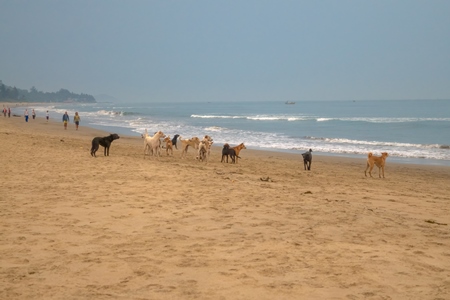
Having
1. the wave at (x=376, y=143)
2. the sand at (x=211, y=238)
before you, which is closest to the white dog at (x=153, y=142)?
the sand at (x=211, y=238)

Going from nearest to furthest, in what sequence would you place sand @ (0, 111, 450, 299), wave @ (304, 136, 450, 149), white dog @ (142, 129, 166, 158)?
sand @ (0, 111, 450, 299) → white dog @ (142, 129, 166, 158) → wave @ (304, 136, 450, 149)

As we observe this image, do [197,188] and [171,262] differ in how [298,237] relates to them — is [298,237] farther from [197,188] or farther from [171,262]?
[197,188]

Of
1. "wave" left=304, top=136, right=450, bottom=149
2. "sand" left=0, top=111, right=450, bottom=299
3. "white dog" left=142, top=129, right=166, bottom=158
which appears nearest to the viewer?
"sand" left=0, top=111, right=450, bottom=299

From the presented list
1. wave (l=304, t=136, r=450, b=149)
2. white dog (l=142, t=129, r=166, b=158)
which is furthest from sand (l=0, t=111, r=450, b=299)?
wave (l=304, t=136, r=450, b=149)

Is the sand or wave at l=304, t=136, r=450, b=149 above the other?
wave at l=304, t=136, r=450, b=149

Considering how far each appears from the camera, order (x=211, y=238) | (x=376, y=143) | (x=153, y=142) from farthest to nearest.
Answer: (x=376, y=143), (x=153, y=142), (x=211, y=238)

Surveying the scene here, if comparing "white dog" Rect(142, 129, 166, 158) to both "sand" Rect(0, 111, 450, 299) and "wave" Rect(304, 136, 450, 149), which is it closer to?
"sand" Rect(0, 111, 450, 299)

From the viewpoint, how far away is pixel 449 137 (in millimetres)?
31172

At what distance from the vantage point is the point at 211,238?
614 centimetres

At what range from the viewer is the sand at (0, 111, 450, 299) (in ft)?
14.8

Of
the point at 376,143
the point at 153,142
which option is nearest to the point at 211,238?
the point at 153,142

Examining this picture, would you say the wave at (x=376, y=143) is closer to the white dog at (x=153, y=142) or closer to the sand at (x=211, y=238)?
the white dog at (x=153, y=142)

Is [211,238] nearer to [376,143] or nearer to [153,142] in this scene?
[153,142]

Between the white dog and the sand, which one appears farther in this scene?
the white dog
